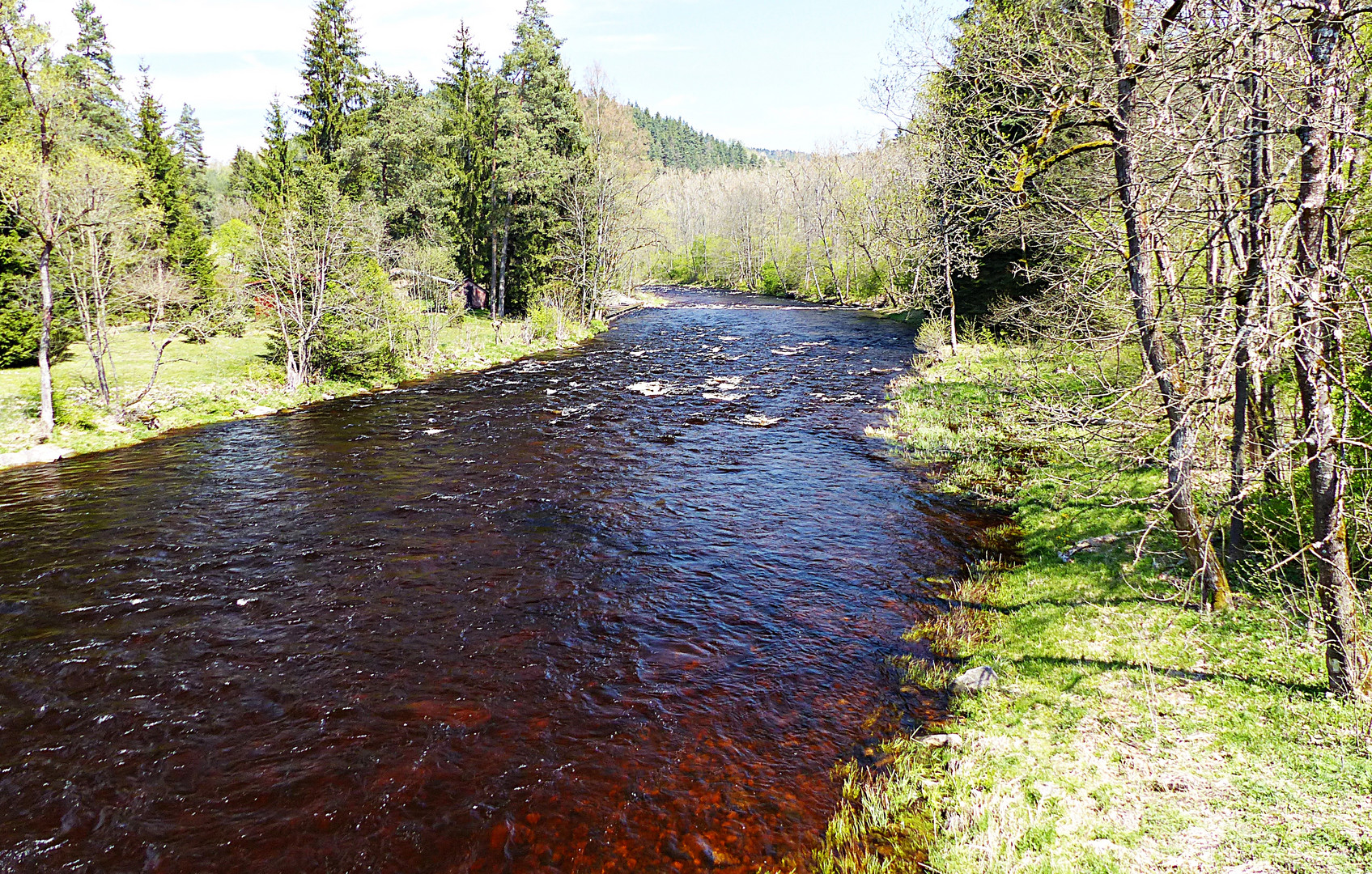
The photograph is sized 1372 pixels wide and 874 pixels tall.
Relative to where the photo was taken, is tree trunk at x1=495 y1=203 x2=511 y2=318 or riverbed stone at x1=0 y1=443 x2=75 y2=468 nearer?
riverbed stone at x1=0 y1=443 x2=75 y2=468

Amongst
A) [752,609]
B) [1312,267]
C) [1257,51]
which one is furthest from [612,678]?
[1257,51]

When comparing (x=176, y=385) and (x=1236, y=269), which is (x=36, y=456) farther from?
(x=1236, y=269)

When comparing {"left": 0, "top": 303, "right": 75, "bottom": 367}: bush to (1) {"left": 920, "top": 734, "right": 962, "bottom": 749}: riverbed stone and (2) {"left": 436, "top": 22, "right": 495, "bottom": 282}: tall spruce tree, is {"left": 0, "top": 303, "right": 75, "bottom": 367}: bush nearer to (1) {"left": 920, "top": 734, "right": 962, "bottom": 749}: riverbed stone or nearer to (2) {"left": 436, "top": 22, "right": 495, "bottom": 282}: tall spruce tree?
(2) {"left": 436, "top": 22, "right": 495, "bottom": 282}: tall spruce tree

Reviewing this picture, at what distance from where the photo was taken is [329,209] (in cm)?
2533

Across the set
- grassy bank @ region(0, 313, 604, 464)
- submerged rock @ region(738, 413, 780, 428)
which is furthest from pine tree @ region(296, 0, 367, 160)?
submerged rock @ region(738, 413, 780, 428)

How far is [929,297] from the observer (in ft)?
124

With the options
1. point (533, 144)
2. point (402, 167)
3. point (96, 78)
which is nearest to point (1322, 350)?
point (533, 144)

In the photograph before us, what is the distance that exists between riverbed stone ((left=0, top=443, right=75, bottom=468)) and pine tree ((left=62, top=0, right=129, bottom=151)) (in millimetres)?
42614

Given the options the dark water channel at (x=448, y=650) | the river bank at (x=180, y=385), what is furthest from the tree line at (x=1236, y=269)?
the river bank at (x=180, y=385)

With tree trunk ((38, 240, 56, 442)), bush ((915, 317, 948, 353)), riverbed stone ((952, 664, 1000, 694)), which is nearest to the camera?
riverbed stone ((952, 664, 1000, 694))

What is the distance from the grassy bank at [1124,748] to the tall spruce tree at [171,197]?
41.9 meters

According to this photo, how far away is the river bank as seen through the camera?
730 inches

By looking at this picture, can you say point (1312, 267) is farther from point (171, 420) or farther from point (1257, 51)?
point (171, 420)

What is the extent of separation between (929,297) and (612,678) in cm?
3477
